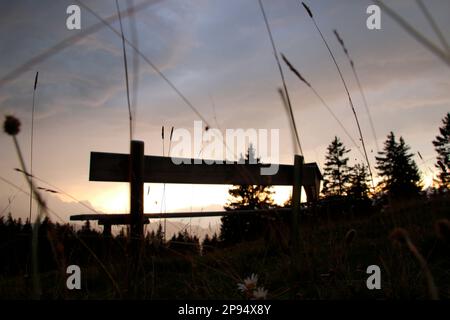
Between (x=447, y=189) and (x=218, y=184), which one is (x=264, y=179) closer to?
(x=218, y=184)

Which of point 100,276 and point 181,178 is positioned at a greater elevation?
point 181,178

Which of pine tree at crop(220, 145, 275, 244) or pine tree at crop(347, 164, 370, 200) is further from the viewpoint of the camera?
pine tree at crop(220, 145, 275, 244)

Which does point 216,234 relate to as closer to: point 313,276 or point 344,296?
point 313,276

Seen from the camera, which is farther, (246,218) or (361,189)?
(246,218)

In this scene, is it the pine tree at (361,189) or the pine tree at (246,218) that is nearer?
the pine tree at (361,189)
